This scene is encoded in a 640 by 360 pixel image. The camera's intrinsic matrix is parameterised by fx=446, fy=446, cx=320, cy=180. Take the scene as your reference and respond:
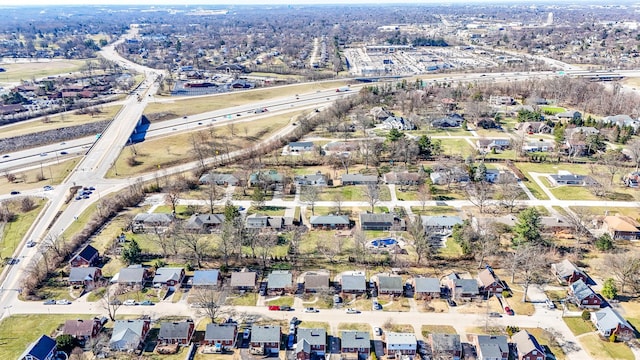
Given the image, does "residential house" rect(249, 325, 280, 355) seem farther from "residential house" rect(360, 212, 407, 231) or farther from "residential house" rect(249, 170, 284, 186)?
"residential house" rect(249, 170, 284, 186)

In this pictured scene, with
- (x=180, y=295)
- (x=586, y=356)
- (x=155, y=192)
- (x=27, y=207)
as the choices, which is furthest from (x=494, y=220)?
(x=27, y=207)

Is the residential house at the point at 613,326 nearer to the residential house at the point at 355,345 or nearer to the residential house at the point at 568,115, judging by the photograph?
the residential house at the point at 355,345

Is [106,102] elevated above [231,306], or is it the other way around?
[106,102]

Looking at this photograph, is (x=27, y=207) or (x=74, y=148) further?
(x=74, y=148)

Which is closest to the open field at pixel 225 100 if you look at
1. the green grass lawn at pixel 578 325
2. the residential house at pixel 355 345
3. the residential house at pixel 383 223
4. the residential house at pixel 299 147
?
the residential house at pixel 299 147

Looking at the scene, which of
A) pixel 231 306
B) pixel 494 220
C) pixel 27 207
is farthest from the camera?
pixel 27 207

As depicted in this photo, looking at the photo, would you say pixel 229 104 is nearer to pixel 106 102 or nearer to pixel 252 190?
pixel 106 102
